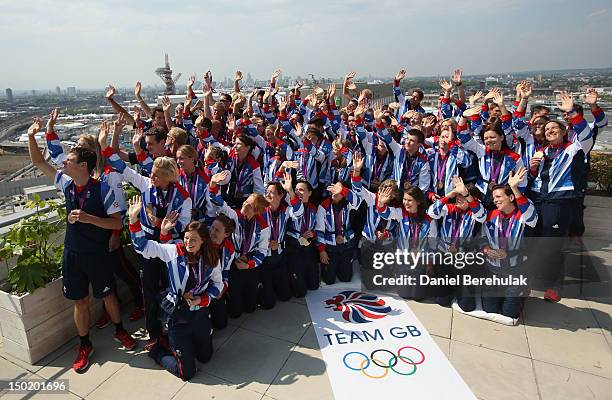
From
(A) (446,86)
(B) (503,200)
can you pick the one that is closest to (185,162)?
(B) (503,200)

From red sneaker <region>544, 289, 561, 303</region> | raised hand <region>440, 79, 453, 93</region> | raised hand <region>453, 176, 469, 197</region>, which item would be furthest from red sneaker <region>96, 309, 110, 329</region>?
raised hand <region>440, 79, 453, 93</region>

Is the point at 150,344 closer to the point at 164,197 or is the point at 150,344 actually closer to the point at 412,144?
the point at 164,197

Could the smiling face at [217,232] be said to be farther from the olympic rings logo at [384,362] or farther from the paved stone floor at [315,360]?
the olympic rings logo at [384,362]

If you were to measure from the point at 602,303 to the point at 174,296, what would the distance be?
16.6 ft

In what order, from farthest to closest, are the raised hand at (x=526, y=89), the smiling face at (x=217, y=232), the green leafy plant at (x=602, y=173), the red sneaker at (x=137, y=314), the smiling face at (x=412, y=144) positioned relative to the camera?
the green leafy plant at (x=602, y=173) < the raised hand at (x=526, y=89) < the smiling face at (x=412, y=144) < the red sneaker at (x=137, y=314) < the smiling face at (x=217, y=232)

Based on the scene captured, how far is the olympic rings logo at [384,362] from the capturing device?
3.65m

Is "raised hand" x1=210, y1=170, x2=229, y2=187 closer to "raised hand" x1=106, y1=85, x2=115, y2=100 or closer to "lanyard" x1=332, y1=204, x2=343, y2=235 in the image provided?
"lanyard" x1=332, y1=204, x2=343, y2=235

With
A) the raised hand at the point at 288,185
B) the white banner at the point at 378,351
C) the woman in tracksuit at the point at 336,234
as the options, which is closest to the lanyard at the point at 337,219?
the woman in tracksuit at the point at 336,234

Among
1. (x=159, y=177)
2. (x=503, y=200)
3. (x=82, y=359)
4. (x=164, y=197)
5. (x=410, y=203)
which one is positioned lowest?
(x=82, y=359)

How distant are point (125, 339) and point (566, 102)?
20.6 ft

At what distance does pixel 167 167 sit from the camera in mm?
3611

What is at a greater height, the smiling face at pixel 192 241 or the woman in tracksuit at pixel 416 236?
the smiling face at pixel 192 241

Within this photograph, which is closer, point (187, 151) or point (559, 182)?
point (187, 151)

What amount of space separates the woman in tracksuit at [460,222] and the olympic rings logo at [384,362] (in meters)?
1.21
